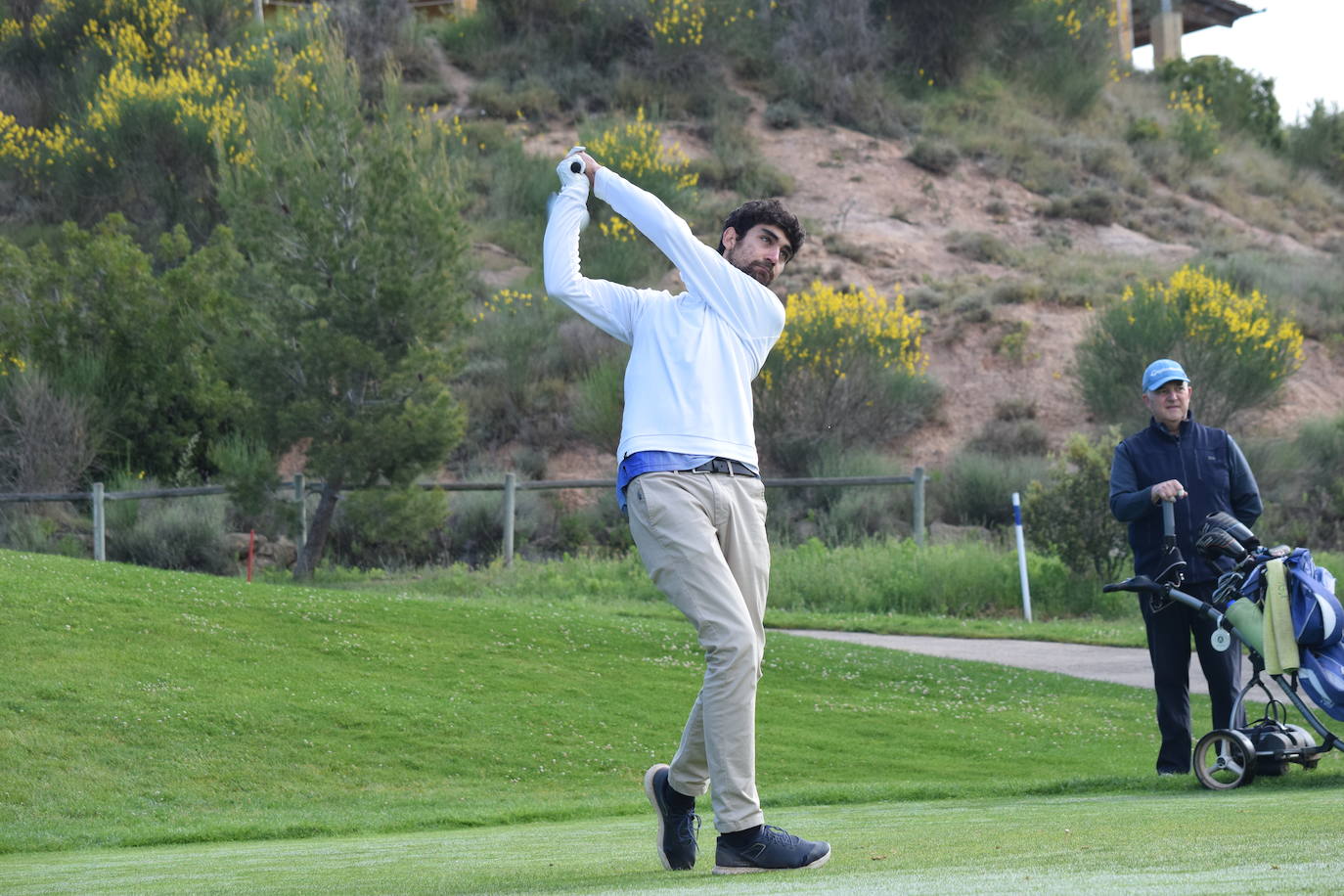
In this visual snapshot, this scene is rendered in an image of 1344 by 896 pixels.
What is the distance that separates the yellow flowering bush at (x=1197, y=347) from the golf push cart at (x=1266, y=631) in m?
19.0

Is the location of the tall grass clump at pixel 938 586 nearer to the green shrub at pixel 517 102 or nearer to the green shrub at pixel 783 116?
the green shrub at pixel 783 116

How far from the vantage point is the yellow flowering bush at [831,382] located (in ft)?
89.3

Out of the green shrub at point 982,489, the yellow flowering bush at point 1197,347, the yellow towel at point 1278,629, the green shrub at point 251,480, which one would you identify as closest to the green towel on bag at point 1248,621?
the yellow towel at point 1278,629

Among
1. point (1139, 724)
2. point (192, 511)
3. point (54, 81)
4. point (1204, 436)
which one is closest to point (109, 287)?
point (192, 511)

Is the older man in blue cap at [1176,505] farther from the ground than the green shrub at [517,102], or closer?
closer

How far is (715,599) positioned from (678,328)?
2.88 ft

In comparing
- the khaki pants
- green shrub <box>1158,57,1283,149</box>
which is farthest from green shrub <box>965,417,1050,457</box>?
the khaki pants

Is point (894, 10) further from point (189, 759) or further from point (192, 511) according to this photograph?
point (189, 759)

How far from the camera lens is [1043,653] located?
645 inches

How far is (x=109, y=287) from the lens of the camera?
88.1ft

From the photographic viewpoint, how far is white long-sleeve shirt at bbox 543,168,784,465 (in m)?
5.12

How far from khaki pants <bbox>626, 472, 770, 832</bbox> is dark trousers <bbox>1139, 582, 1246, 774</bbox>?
4.14 metres

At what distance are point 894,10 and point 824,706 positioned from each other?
1362 inches

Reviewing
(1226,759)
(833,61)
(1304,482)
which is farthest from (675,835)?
(833,61)
